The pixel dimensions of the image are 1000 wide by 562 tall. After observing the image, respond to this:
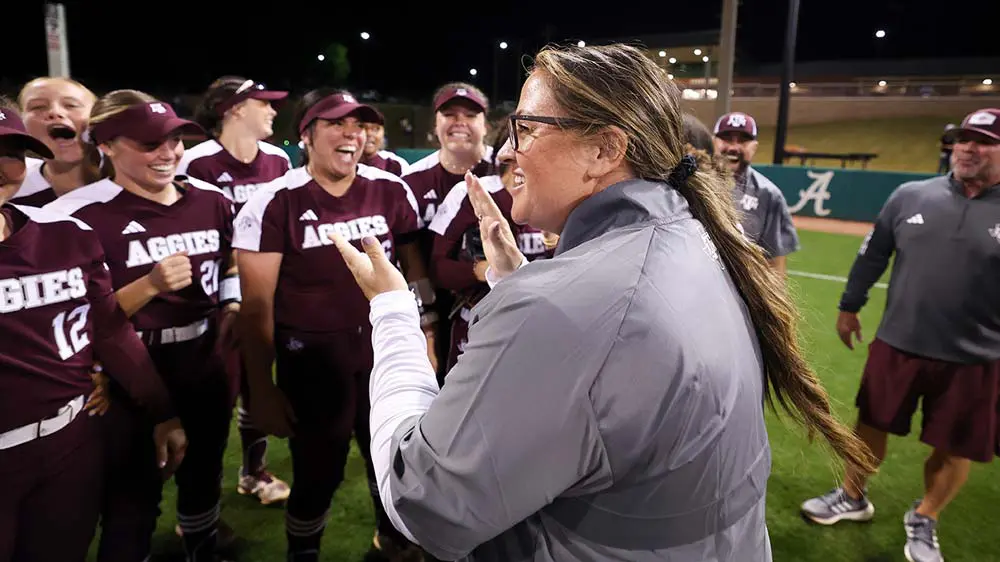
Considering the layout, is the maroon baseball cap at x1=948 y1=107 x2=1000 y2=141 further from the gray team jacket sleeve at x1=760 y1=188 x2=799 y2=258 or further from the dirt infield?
the dirt infield

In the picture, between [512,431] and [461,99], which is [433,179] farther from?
[512,431]

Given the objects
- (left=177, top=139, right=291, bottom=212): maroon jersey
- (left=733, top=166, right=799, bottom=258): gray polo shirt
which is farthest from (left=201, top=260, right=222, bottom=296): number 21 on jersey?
(left=733, top=166, right=799, bottom=258): gray polo shirt

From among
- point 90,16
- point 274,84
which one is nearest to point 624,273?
point 90,16

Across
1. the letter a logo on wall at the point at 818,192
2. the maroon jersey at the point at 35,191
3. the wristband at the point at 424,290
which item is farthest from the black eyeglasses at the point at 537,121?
the letter a logo on wall at the point at 818,192

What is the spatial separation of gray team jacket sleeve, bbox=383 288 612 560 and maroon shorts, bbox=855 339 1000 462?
3.22m

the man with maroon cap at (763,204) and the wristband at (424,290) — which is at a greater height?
the man with maroon cap at (763,204)

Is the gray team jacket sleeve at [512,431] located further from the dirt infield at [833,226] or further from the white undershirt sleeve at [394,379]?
the dirt infield at [833,226]

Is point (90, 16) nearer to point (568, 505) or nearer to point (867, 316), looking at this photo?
point (867, 316)

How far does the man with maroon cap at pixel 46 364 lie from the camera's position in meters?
2.03

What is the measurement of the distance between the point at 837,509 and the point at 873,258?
1.50 m

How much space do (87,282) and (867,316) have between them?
7806mm

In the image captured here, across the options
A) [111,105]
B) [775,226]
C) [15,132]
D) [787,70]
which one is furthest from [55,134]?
[787,70]

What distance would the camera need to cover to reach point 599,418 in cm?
103

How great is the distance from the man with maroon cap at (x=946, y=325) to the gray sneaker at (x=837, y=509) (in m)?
0.21
